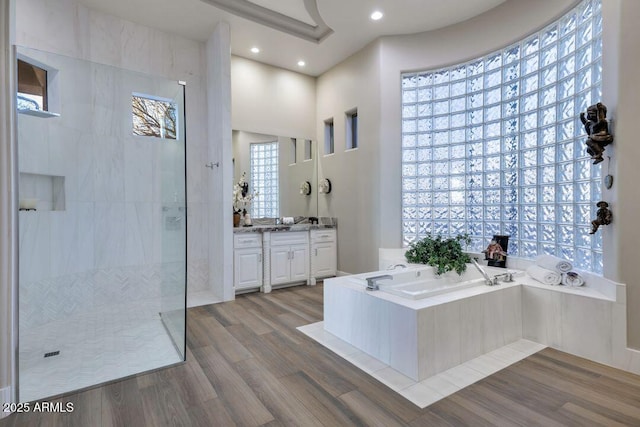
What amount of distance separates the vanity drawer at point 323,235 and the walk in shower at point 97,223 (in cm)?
214

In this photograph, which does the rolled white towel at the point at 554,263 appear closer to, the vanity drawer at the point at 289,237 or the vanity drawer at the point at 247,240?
the vanity drawer at the point at 289,237

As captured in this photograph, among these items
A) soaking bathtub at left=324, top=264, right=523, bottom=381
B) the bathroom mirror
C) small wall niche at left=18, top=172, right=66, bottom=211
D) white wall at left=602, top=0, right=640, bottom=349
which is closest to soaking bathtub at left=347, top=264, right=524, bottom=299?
soaking bathtub at left=324, top=264, right=523, bottom=381

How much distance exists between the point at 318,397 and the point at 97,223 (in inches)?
98.7

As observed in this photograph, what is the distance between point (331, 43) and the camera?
4195 mm

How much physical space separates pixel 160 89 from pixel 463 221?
3368 mm

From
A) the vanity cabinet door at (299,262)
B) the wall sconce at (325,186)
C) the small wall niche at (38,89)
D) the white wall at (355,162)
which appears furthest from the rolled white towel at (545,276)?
the small wall niche at (38,89)

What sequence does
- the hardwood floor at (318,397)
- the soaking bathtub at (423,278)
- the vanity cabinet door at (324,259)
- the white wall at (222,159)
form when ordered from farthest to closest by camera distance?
the vanity cabinet door at (324,259) < the white wall at (222,159) < the soaking bathtub at (423,278) < the hardwood floor at (318,397)

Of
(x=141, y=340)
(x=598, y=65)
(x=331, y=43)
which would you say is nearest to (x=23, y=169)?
(x=141, y=340)

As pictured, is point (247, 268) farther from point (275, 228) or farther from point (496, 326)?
point (496, 326)

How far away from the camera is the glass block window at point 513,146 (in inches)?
103

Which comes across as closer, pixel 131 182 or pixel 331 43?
pixel 131 182

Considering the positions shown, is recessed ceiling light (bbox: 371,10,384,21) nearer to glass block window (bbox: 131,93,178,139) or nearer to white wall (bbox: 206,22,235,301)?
white wall (bbox: 206,22,235,301)

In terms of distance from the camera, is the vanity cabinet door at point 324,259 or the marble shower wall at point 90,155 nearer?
the marble shower wall at point 90,155

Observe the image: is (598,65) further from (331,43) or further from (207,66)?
(207,66)
